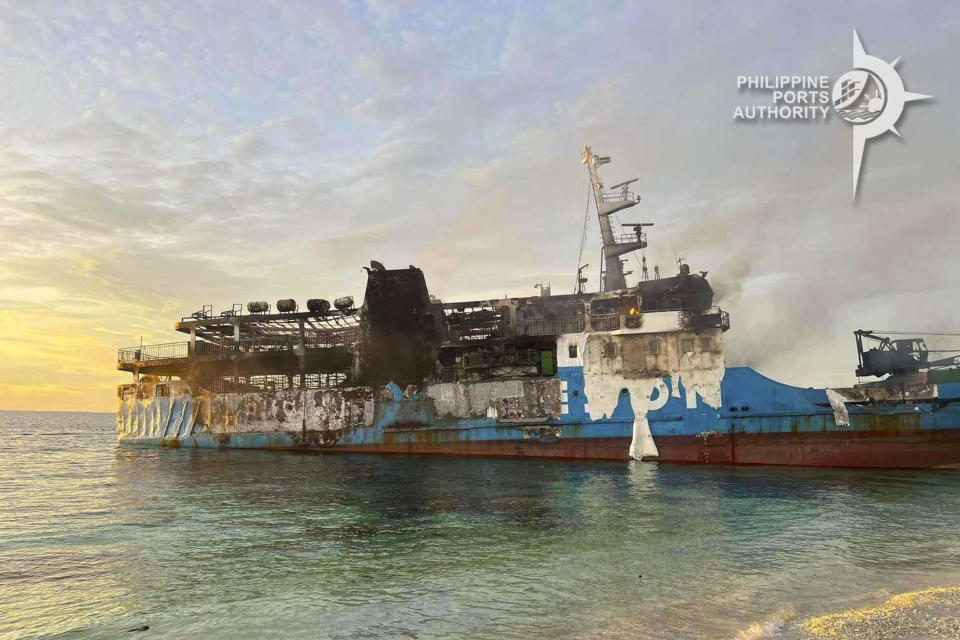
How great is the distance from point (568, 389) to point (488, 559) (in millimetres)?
18628

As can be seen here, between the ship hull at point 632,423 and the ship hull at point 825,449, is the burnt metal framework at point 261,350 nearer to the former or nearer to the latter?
the ship hull at point 632,423

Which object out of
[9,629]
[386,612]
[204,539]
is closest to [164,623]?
[9,629]

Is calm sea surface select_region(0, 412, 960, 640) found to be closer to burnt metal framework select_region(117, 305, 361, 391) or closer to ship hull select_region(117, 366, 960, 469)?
ship hull select_region(117, 366, 960, 469)

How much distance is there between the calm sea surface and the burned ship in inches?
167

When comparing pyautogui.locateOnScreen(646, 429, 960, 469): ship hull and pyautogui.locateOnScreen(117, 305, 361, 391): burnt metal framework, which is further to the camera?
pyautogui.locateOnScreen(117, 305, 361, 391): burnt metal framework

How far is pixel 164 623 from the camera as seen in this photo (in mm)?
8117

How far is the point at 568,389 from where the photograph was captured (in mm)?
28984

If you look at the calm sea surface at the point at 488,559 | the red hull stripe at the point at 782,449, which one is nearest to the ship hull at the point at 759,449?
the red hull stripe at the point at 782,449

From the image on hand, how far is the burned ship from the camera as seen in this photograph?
83.6ft

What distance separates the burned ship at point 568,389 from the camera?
83.6ft

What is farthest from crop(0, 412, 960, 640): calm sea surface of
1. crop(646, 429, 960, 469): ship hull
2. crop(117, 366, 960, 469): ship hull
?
crop(117, 366, 960, 469): ship hull

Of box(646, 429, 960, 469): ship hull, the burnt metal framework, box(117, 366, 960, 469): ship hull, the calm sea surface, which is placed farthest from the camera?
the burnt metal framework

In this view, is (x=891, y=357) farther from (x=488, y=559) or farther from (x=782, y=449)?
(x=488, y=559)

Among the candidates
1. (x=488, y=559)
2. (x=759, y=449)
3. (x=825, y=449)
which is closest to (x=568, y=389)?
(x=759, y=449)
